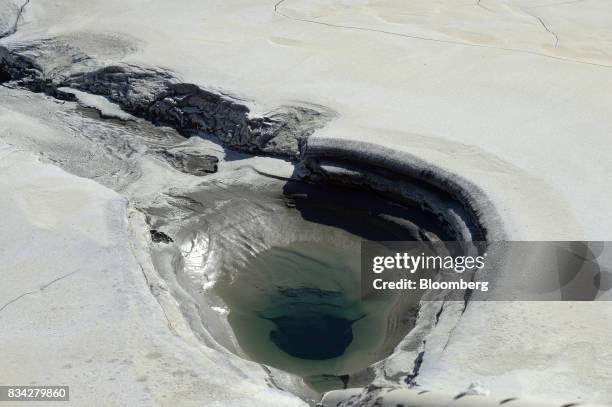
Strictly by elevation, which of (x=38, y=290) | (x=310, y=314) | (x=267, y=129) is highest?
(x=267, y=129)

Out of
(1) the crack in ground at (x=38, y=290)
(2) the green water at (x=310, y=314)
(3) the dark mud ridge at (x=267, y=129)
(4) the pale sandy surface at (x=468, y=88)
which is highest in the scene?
(4) the pale sandy surface at (x=468, y=88)

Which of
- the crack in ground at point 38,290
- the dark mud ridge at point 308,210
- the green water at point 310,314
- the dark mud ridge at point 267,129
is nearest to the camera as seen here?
the crack in ground at point 38,290

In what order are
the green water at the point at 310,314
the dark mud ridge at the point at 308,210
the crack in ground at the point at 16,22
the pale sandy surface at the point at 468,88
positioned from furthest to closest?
the crack in ground at the point at 16,22, the dark mud ridge at the point at 308,210, the green water at the point at 310,314, the pale sandy surface at the point at 468,88

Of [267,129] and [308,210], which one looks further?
[267,129]

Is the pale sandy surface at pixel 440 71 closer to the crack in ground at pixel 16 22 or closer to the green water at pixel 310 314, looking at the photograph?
the crack in ground at pixel 16 22

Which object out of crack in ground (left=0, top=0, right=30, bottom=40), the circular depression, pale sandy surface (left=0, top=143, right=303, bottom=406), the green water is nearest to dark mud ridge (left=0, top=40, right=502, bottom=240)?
the circular depression

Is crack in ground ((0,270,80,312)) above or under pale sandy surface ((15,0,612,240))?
under

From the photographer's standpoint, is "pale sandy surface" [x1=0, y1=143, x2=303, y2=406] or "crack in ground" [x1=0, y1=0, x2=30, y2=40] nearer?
"pale sandy surface" [x1=0, y1=143, x2=303, y2=406]

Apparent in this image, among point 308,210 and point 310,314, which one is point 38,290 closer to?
point 310,314

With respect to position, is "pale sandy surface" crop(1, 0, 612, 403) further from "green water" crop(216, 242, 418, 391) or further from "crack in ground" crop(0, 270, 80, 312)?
"crack in ground" crop(0, 270, 80, 312)

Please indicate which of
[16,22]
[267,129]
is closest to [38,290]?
[267,129]

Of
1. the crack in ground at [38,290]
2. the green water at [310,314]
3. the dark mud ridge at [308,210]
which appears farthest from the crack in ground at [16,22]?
the crack in ground at [38,290]
